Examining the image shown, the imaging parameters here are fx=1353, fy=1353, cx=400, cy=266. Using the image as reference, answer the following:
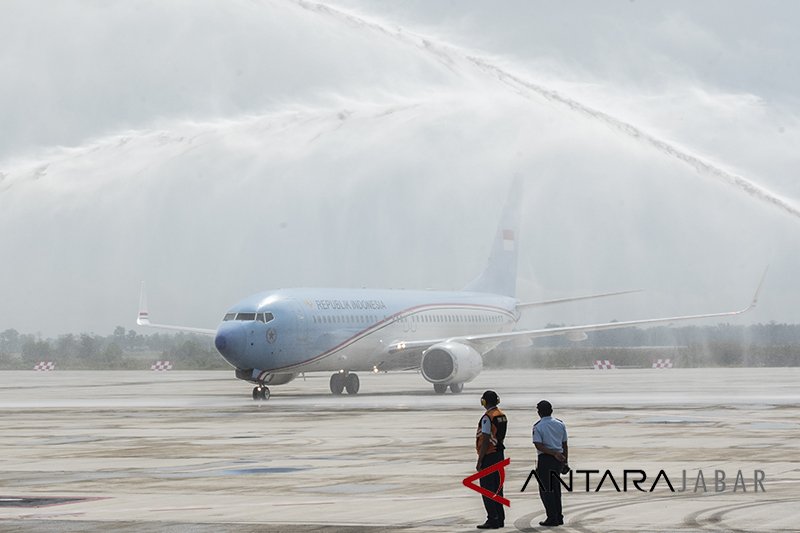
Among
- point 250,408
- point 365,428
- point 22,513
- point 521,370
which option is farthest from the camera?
point 521,370

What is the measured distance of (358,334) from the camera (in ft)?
207

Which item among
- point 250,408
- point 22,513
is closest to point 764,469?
point 22,513

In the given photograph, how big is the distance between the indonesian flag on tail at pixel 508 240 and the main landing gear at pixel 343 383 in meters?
22.8

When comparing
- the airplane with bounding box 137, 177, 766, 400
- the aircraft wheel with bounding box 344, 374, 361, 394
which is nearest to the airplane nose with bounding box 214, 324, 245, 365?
the airplane with bounding box 137, 177, 766, 400

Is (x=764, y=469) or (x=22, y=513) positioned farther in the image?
(x=764, y=469)

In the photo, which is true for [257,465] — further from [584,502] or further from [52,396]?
[52,396]

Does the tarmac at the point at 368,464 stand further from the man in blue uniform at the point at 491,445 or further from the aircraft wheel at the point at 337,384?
the aircraft wheel at the point at 337,384

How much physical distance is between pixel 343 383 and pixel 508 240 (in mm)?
24653

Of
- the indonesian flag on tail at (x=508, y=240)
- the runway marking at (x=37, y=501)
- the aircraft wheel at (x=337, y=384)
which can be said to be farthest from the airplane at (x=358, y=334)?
the runway marking at (x=37, y=501)

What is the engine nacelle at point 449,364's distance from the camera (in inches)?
2388

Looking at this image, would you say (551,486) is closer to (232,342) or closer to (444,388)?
(232,342)

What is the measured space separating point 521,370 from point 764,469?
83.4m

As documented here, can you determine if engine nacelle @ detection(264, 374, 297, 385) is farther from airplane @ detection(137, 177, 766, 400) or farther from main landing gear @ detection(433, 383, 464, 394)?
main landing gear @ detection(433, 383, 464, 394)

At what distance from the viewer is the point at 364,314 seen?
6397 cm
